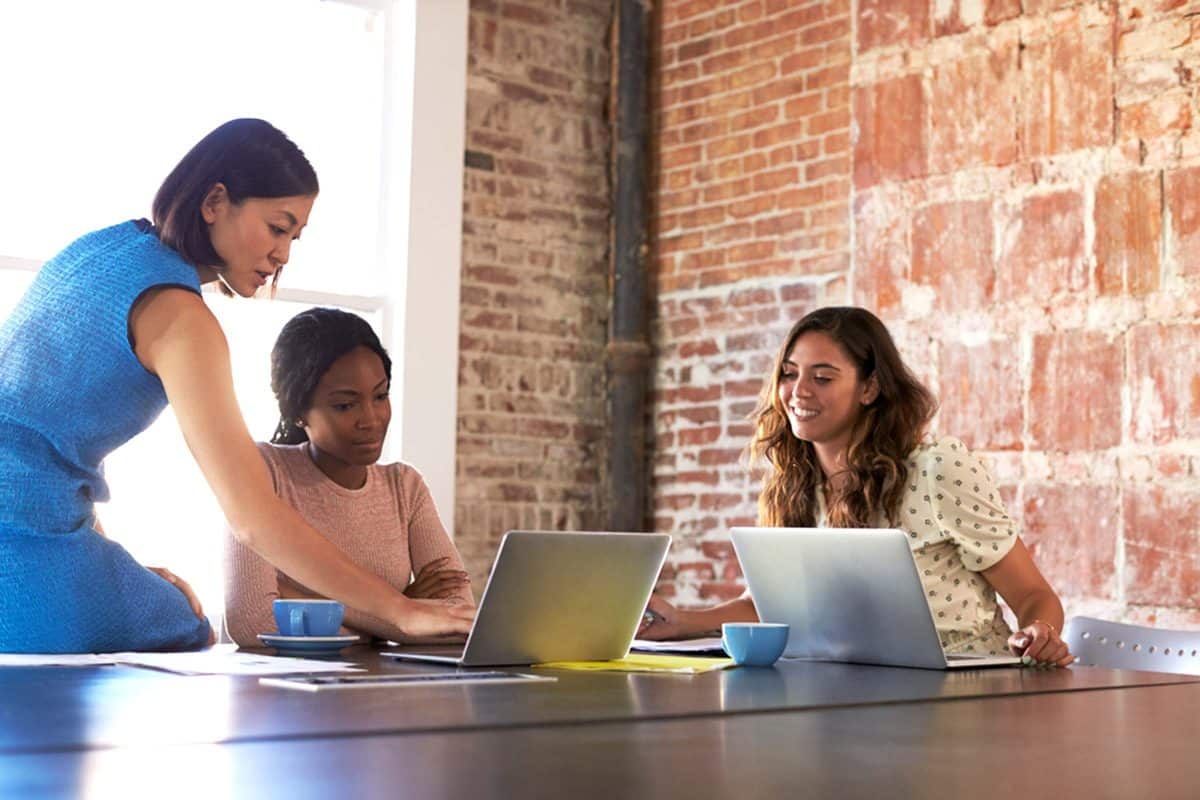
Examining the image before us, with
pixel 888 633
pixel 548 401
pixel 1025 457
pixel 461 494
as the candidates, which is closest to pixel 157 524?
pixel 461 494

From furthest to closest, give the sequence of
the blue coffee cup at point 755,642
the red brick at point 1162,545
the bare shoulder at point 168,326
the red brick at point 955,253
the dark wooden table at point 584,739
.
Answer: the red brick at point 955,253
the red brick at point 1162,545
the bare shoulder at point 168,326
the blue coffee cup at point 755,642
the dark wooden table at point 584,739

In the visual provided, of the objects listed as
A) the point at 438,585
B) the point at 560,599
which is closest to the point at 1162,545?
the point at 438,585

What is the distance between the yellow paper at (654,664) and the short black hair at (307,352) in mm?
1231

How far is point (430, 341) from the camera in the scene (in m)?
5.63

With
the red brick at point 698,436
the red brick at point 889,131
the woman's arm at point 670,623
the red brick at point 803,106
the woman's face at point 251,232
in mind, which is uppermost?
the red brick at point 803,106

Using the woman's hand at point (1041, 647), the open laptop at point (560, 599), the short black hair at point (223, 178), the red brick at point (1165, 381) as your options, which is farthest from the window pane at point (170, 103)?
the woman's hand at point (1041, 647)

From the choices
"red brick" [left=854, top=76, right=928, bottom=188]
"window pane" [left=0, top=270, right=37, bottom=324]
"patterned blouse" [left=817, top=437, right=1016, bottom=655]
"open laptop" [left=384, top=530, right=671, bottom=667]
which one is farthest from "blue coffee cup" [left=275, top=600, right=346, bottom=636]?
"red brick" [left=854, top=76, right=928, bottom=188]

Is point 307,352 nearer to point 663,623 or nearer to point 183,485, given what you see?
point 663,623

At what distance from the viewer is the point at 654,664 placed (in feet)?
7.96

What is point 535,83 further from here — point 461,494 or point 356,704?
point 356,704

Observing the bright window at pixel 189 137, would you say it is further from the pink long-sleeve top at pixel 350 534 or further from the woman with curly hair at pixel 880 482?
the woman with curly hair at pixel 880 482

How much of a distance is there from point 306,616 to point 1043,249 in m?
2.98

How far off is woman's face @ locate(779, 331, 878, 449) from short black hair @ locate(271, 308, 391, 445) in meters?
0.96

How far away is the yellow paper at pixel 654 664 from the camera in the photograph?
7.59ft
